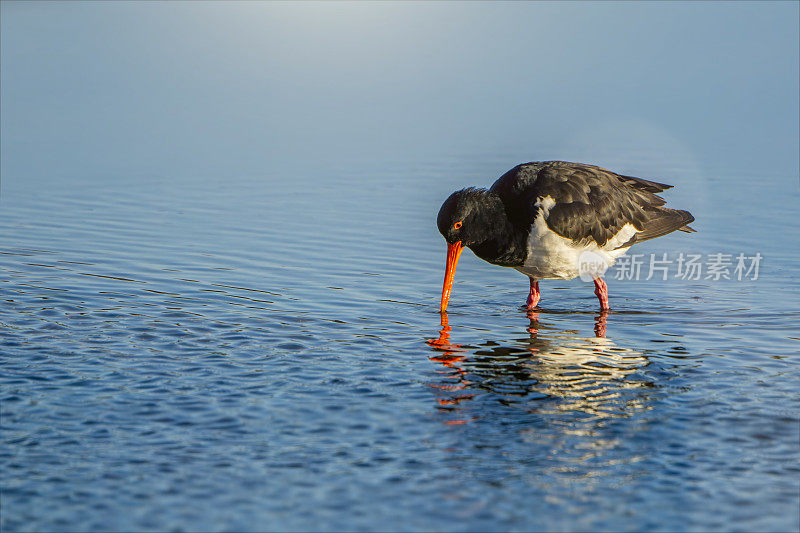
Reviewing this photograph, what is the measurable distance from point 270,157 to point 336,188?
96.3 inches

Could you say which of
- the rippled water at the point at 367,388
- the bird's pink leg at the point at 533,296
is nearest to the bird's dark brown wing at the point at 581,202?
the bird's pink leg at the point at 533,296

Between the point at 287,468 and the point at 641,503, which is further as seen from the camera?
the point at 287,468

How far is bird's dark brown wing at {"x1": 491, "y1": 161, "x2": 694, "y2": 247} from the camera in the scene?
9.77 meters

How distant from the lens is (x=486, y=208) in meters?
9.80

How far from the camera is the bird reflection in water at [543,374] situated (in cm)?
709

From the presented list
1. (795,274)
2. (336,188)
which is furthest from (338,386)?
(336,188)

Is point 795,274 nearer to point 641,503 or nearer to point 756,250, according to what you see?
point 756,250

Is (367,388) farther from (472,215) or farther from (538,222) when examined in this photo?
(538,222)
